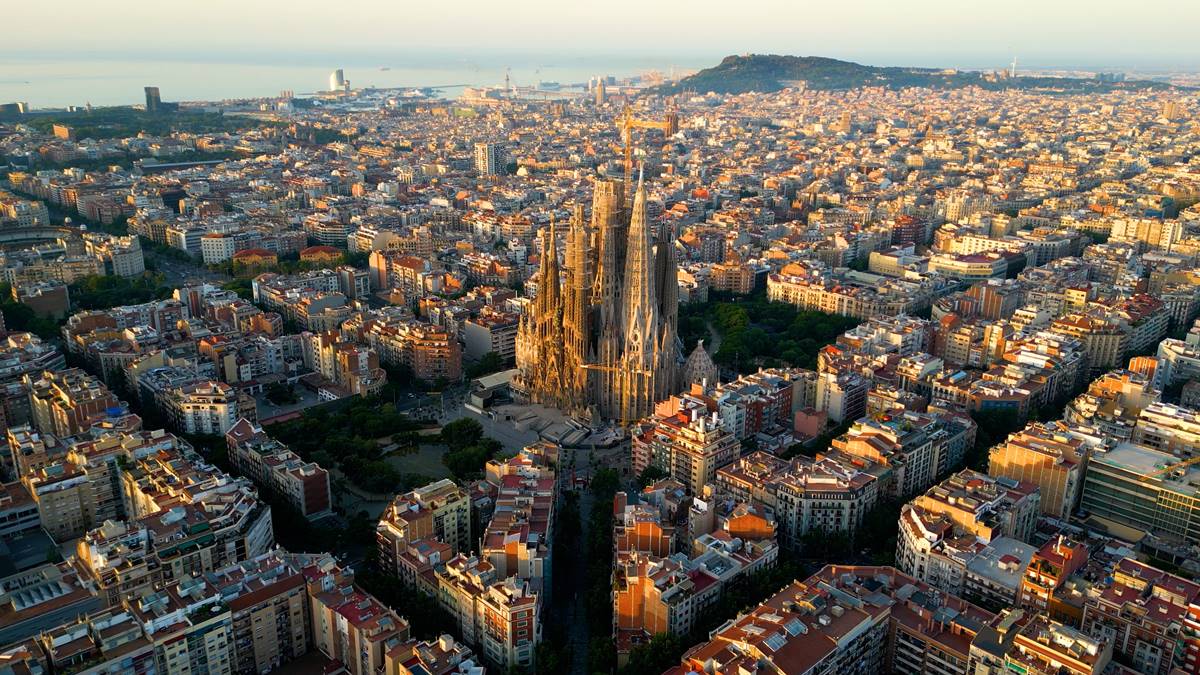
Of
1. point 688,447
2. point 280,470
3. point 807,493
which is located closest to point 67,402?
point 280,470

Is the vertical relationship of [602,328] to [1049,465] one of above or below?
above

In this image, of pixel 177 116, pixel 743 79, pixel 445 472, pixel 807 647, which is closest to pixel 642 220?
pixel 445 472

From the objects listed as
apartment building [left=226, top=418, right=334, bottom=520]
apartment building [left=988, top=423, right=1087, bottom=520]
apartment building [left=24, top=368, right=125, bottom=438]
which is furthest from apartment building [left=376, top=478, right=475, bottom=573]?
apartment building [left=988, top=423, right=1087, bottom=520]

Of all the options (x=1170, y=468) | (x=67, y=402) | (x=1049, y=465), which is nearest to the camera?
(x=1170, y=468)

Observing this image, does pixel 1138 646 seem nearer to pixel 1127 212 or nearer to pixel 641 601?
pixel 641 601

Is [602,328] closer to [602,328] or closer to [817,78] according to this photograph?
[602,328]
